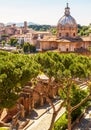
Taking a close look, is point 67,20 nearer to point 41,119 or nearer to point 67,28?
point 67,28

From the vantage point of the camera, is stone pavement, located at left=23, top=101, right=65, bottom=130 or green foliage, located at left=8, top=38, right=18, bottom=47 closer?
stone pavement, located at left=23, top=101, right=65, bottom=130

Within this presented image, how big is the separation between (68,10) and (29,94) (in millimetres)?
24670

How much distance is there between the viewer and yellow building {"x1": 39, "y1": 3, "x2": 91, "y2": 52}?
44.3 metres

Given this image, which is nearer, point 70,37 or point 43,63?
point 43,63

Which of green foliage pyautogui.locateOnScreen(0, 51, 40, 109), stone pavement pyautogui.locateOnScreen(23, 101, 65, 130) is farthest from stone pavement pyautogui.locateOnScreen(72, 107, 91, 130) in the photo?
green foliage pyautogui.locateOnScreen(0, 51, 40, 109)

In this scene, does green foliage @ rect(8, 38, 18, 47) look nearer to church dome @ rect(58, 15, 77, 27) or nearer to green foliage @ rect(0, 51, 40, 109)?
church dome @ rect(58, 15, 77, 27)

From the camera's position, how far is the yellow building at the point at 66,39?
4431 centimetres

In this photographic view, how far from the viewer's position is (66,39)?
44.9 m

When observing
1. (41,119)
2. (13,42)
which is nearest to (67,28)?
(41,119)

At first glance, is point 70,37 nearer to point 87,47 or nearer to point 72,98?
point 87,47

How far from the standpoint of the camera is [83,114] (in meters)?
24.0

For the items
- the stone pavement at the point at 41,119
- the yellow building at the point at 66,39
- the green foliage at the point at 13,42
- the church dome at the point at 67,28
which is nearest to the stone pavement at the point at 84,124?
the stone pavement at the point at 41,119

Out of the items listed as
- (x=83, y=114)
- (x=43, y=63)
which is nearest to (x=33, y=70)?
(x=43, y=63)

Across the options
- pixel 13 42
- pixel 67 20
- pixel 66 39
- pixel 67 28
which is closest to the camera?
pixel 66 39
